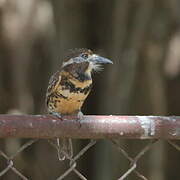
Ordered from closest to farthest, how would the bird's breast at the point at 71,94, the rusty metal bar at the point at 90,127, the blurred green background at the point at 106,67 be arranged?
1. the rusty metal bar at the point at 90,127
2. the bird's breast at the point at 71,94
3. the blurred green background at the point at 106,67

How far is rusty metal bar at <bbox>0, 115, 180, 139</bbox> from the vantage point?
1.35 metres

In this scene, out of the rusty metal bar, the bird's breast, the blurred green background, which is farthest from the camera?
the blurred green background

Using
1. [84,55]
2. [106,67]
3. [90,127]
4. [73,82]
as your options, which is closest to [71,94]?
[73,82]

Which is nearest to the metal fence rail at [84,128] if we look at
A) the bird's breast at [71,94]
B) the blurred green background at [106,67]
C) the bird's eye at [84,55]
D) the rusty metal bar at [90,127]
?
the rusty metal bar at [90,127]

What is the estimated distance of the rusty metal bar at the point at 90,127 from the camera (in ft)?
4.42

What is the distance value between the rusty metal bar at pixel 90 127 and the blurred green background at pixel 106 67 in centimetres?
257

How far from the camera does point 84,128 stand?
1419mm

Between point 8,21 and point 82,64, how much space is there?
5.62ft

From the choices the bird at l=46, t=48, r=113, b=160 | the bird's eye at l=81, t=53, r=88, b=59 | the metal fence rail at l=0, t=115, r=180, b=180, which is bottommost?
the metal fence rail at l=0, t=115, r=180, b=180

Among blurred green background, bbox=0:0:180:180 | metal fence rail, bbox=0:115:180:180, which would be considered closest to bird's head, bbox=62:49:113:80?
metal fence rail, bbox=0:115:180:180

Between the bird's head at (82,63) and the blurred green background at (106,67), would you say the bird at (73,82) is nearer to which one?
the bird's head at (82,63)

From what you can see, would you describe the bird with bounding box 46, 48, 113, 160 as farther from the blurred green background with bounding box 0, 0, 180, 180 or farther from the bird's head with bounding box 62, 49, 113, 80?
the blurred green background with bounding box 0, 0, 180, 180

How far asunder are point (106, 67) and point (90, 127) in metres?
3.16

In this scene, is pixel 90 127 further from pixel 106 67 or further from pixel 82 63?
pixel 106 67
